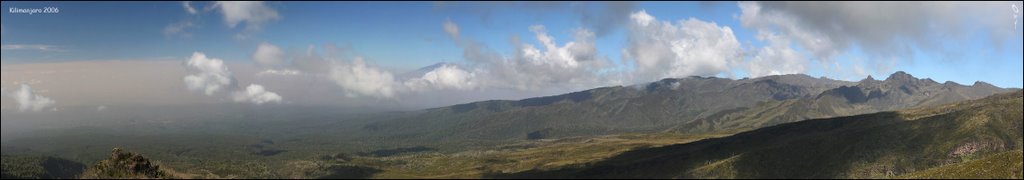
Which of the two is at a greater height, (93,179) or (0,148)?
(0,148)

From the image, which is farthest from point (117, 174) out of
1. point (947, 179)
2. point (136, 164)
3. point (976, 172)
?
point (976, 172)

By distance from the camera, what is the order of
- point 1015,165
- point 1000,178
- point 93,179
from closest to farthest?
1. point 93,179
2. point 1000,178
3. point 1015,165

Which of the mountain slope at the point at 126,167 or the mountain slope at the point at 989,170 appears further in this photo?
the mountain slope at the point at 126,167

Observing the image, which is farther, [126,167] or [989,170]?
[126,167]

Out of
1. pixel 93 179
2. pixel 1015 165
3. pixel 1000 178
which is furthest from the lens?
pixel 1015 165

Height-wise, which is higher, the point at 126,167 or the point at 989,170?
the point at 126,167

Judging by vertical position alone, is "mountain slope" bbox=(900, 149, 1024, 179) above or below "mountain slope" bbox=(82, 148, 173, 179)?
below

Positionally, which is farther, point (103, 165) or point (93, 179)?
point (103, 165)

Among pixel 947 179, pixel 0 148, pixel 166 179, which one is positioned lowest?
pixel 947 179

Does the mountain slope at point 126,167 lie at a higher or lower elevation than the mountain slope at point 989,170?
higher

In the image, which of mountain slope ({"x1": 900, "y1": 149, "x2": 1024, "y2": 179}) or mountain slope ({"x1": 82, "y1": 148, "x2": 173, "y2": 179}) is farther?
mountain slope ({"x1": 82, "y1": 148, "x2": 173, "y2": 179})

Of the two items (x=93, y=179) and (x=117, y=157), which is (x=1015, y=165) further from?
(x=117, y=157)
